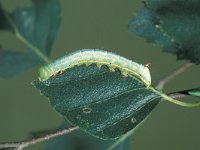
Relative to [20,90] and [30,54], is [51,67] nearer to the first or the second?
[30,54]

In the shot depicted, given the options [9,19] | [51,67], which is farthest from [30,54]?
[51,67]

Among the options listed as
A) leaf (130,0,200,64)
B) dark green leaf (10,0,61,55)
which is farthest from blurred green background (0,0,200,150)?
leaf (130,0,200,64)

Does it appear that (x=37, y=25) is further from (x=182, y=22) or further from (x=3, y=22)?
(x=182, y=22)

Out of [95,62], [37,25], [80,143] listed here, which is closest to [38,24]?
[37,25]

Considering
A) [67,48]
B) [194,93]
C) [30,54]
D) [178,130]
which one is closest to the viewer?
[194,93]

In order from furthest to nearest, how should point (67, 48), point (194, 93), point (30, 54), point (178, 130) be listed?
point (67, 48)
point (178, 130)
point (30, 54)
point (194, 93)

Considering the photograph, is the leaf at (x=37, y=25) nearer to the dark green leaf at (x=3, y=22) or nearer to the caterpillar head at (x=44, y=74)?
the dark green leaf at (x=3, y=22)

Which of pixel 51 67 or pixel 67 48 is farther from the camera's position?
pixel 67 48

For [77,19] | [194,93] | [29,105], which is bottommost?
[194,93]
